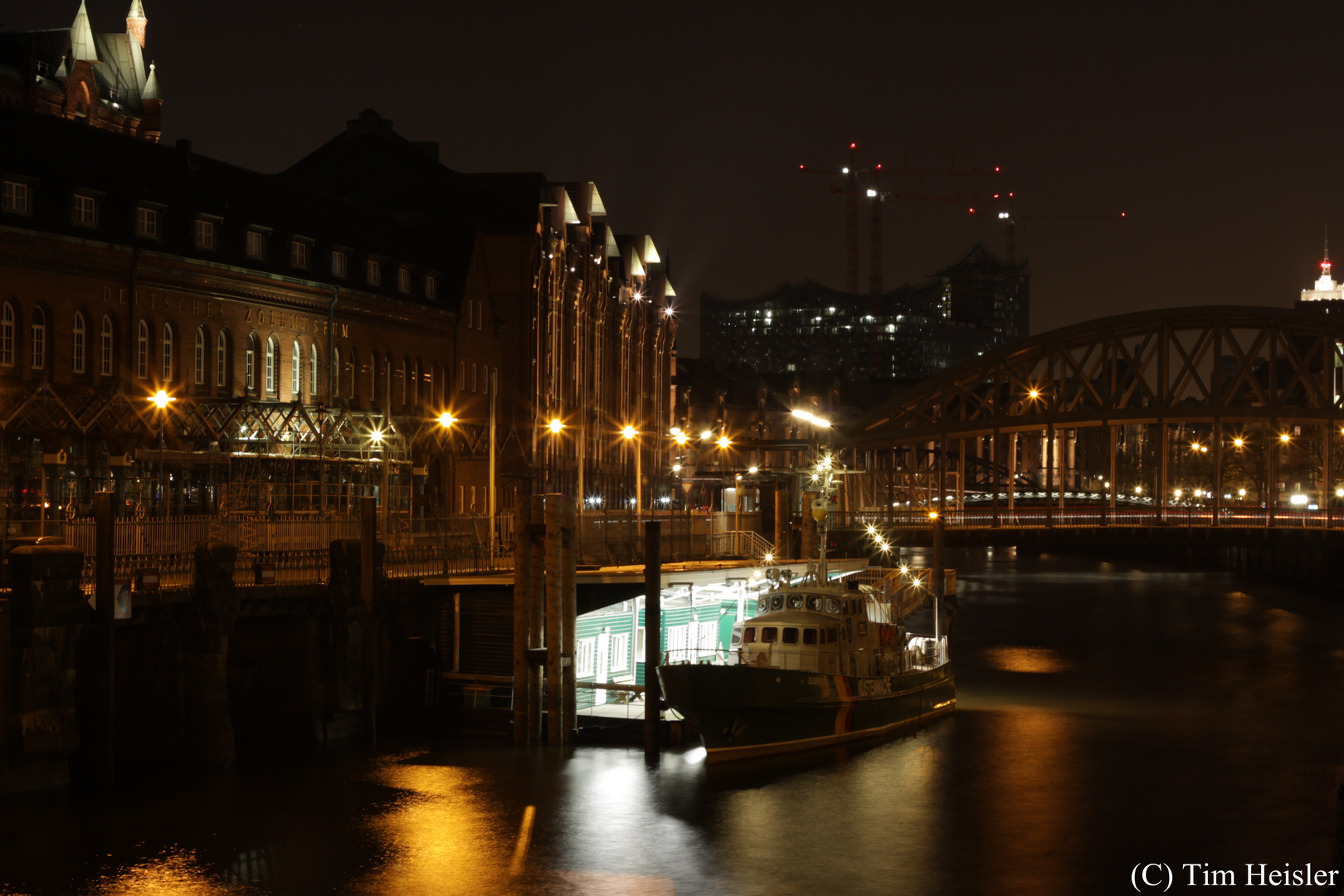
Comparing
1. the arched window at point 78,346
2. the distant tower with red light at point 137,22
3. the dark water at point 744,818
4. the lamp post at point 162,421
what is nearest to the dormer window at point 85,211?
the arched window at point 78,346

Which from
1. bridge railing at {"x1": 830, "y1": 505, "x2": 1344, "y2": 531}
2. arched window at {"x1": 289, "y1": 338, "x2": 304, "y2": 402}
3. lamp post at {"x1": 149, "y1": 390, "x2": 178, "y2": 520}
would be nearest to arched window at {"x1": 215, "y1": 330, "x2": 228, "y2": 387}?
arched window at {"x1": 289, "y1": 338, "x2": 304, "y2": 402}

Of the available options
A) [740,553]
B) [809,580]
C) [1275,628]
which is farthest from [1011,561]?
[809,580]

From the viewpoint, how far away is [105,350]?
2207 inches

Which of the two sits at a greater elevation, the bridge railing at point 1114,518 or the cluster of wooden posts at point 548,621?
the bridge railing at point 1114,518

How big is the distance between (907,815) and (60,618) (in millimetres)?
18552

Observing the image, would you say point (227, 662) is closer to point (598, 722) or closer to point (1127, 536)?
point (598, 722)

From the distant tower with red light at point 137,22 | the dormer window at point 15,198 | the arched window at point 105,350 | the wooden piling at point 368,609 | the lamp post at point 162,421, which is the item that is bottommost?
the wooden piling at point 368,609

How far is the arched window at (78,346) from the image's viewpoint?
54681mm

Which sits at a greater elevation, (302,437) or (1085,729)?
(302,437)

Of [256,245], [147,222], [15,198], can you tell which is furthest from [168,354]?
[15,198]

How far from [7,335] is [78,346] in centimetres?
293

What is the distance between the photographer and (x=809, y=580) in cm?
4597

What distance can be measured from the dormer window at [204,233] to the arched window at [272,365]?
4636mm

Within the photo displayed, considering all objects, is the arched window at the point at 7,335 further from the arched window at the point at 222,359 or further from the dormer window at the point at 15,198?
the arched window at the point at 222,359
